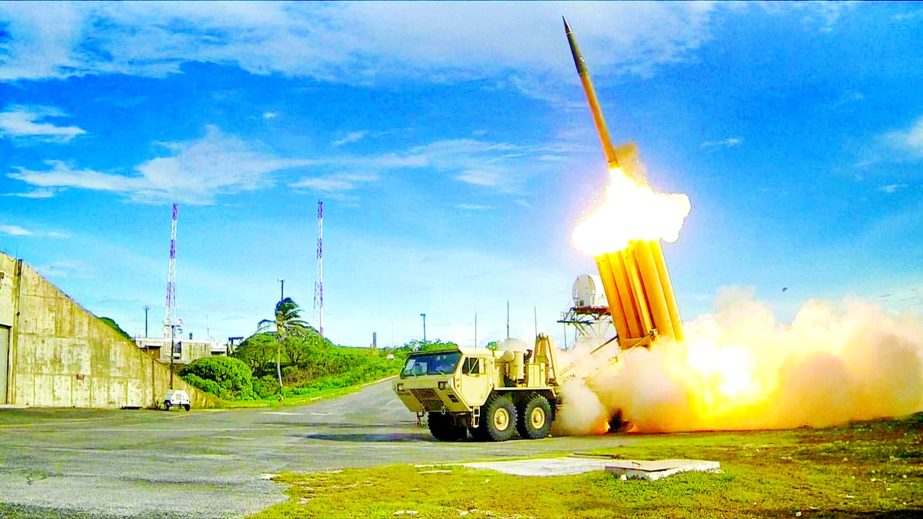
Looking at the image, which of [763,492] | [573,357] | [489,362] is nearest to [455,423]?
[489,362]

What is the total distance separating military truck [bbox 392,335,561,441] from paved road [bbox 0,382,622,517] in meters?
0.83

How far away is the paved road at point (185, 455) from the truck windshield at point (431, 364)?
207cm

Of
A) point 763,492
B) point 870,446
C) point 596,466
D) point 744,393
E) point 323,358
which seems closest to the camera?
point 763,492

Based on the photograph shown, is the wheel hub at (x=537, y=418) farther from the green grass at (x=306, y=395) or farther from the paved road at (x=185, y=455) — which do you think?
the green grass at (x=306, y=395)

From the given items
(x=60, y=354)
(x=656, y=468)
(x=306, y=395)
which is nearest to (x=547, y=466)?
(x=656, y=468)

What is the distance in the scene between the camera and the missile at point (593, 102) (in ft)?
84.7

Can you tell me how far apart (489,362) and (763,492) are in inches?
538

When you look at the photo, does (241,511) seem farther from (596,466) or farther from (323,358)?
(323,358)

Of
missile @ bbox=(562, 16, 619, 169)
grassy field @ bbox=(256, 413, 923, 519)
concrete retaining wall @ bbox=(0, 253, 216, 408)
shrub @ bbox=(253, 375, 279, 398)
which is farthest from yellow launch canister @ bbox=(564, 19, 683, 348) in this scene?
shrub @ bbox=(253, 375, 279, 398)

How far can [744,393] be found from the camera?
27422 millimetres

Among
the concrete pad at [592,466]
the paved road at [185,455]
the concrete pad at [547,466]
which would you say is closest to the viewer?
the paved road at [185,455]

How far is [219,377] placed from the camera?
55094mm

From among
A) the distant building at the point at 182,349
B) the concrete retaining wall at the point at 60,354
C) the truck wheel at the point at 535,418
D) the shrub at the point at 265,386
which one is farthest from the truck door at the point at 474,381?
the distant building at the point at 182,349

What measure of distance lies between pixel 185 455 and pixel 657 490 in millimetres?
11507
